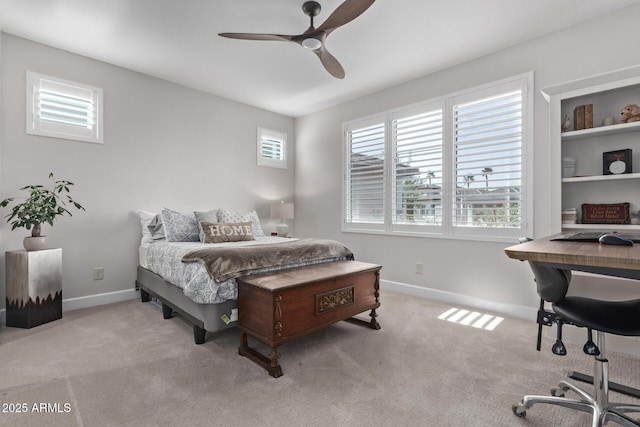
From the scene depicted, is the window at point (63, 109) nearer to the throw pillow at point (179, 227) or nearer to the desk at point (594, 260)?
the throw pillow at point (179, 227)

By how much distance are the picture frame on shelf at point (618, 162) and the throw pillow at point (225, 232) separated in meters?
3.46

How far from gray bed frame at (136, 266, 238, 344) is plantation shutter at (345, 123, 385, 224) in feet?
8.52

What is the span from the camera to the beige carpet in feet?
5.35

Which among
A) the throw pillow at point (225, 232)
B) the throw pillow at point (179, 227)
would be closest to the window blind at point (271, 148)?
the throw pillow at point (225, 232)

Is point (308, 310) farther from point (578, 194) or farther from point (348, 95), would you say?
point (348, 95)

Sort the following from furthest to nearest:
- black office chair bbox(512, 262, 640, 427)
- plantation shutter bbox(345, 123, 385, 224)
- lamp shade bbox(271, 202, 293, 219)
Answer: lamp shade bbox(271, 202, 293, 219) → plantation shutter bbox(345, 123, 385, 224) → black office chair bbox(512, 262, 640, 427)

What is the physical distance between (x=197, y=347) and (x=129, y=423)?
0.88 m

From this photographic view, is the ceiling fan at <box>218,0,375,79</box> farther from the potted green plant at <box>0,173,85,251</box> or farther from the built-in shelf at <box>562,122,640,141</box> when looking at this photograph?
the potted green plant at <box>0,173,85,251</box>

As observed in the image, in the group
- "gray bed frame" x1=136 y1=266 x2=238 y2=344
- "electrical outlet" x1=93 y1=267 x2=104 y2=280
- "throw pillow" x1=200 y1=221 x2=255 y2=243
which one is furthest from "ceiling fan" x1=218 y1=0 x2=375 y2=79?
"electrical outlet" x1=93 y1=267 x2=104 y2=280

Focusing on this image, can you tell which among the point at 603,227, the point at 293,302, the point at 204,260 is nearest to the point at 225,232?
the point at 204,260

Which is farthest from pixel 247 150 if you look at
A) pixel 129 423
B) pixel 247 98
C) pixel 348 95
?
pixel 129 423

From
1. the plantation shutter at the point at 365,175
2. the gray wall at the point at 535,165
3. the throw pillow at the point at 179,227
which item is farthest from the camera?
the plantation shutter at the point at 365,175

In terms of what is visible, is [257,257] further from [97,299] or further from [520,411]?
[97,299]

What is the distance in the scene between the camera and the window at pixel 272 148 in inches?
201
